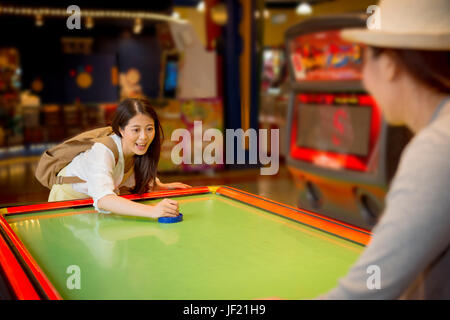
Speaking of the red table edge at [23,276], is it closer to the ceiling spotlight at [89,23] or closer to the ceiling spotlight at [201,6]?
the ceiling spotlight at [201,6]

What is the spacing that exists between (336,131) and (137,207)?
51.2 inches

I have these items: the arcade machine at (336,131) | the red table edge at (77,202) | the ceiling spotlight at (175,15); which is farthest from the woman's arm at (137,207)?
Answer: the ceiling spotlight at (175,15)

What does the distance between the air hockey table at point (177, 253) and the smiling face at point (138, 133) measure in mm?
279

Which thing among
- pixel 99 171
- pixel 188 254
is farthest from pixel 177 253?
pixel 99 171

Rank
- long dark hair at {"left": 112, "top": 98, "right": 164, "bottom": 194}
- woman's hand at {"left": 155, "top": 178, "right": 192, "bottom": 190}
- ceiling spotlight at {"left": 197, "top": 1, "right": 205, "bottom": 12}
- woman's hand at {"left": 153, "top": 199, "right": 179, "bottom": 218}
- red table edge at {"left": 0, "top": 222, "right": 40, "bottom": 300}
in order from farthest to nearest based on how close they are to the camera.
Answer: ceiling spotlight at {"left": 197, "top": 1, "right": 205, "bottom": 12} < woman's hand at {"left": 155, "top": 178, "right": 192, "bottom": 190} < long dark hair at {"left": 112, "top": 98, "right": 164, "bottom": 194} < woman's hand at {"left": 153, "top": 199, "right": 179, "bottom": 218} < red table edge at {"left": 0, "top": 222, "right": 40, "bottom": 300}

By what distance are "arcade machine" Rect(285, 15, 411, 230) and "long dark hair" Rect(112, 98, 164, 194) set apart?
943mm

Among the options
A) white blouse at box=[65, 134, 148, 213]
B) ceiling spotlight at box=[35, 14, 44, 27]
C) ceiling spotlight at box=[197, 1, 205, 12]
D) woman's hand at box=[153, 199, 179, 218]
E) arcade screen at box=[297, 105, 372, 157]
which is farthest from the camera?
ceiling spotlight at box=[35, 14, 44, 27]

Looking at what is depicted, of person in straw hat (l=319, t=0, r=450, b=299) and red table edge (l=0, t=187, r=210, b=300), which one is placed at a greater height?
person in straw hat (l=319, t=0, r=450, b=299)

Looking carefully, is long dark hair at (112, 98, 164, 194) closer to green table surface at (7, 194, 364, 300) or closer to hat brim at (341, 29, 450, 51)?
green table surface at (7, 194, 364, 300)

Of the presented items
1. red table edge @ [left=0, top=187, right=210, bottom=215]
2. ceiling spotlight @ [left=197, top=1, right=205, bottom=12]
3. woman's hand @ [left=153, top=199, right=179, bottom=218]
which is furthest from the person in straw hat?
ceiling spotlight @ [left=197, top=1, right=205, bottom=12]

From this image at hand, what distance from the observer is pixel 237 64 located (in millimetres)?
6102

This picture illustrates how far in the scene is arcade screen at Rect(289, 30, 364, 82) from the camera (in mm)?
2338

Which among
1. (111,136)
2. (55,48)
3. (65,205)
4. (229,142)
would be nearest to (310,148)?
(111,136)
